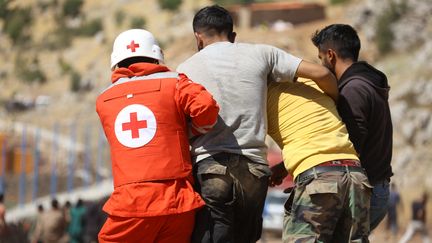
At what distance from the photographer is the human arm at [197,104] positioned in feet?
18.4

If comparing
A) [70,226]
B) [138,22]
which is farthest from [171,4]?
Answer: [70,226]

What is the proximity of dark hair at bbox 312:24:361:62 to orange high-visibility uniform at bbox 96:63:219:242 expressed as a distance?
1.15m

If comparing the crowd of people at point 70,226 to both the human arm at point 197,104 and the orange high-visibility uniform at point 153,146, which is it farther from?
the human arm at point 197,104

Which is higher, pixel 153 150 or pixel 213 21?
pixel 213 21

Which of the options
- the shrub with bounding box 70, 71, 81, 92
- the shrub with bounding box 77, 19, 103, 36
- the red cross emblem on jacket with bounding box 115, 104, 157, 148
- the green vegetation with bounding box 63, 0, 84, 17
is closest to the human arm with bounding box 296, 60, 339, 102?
the red cross emblem on jacket with bounding box 115, 104, 157, 148

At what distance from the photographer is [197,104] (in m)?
5.62

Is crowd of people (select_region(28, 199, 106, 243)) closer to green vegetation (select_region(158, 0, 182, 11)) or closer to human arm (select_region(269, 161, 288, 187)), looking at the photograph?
human arm (select_region(269, 161, 288, 187))

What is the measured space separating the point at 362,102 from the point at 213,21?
998 millimetres

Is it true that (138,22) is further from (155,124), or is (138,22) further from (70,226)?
(155,124)

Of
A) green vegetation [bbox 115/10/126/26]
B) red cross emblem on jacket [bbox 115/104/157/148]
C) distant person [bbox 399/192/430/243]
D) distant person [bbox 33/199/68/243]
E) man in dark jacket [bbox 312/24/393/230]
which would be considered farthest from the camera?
green vegetation [bbox 115/10/126/26]

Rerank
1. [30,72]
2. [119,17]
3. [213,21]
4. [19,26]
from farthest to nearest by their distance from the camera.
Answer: [19,26]
[119,17]
[30,72]
[213,21]

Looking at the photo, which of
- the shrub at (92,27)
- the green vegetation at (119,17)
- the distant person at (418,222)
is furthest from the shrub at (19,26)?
the distant person at (418,222)

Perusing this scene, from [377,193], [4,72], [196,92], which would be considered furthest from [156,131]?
[4,72]

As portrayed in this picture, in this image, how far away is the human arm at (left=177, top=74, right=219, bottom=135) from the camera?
5.62 m
